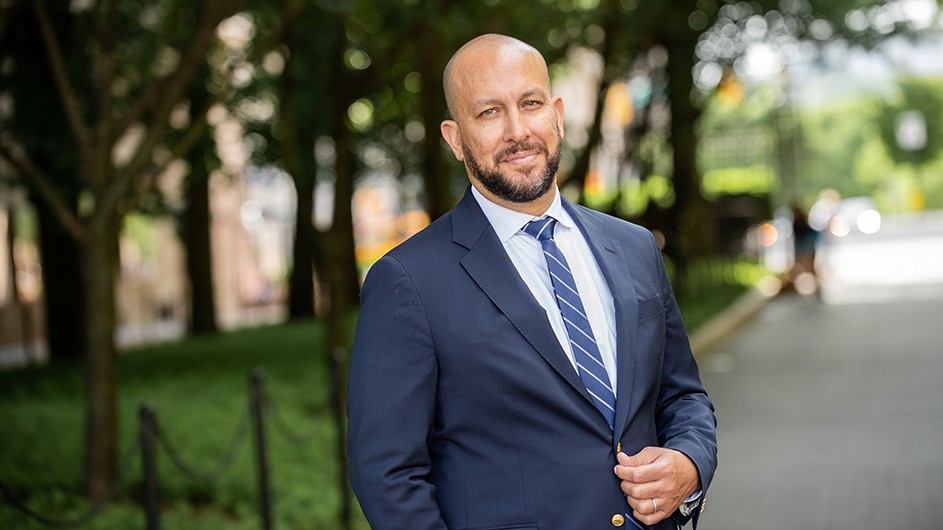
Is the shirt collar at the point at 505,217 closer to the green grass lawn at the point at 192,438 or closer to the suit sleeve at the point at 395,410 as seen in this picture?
the suit sleeve at the point at 395,410

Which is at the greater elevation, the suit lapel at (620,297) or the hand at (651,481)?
the suit lapel at (620,297)

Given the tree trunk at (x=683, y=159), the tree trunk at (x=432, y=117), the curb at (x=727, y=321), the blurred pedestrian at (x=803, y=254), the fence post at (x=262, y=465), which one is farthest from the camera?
the blurred pedestrian at (x=803, y=254)

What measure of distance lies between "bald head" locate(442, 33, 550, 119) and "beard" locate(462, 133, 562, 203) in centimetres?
15

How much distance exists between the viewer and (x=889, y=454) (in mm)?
10789

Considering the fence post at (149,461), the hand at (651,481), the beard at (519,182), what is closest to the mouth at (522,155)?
the beard at (519,182)

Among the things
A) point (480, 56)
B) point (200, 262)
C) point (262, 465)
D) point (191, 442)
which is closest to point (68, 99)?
point (191, 442)

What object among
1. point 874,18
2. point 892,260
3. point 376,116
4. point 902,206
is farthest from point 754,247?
point 902,206

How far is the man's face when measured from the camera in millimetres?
3139

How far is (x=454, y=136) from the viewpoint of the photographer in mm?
3291

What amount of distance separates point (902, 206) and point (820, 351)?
225 feet

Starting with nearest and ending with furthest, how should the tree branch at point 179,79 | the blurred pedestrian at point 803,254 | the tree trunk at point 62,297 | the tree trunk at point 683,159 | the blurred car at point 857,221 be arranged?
1. the tree branch at point 179,79
2. the tree trunk at point 62,297
3. the tree trunk at point 683,159
4. the blurred pedestrian at point 803,254
5. the blurred car at point 857,221

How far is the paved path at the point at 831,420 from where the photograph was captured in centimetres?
902

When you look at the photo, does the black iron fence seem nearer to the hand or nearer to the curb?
the hand

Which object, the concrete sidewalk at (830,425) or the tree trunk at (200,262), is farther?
the tree trunk at (200,262)
